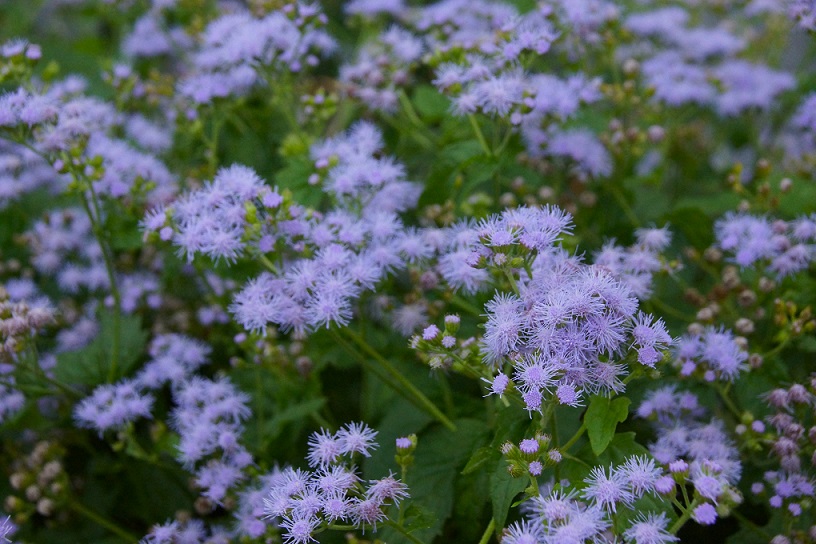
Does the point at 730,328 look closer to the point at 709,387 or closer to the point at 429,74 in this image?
the point at 709,387

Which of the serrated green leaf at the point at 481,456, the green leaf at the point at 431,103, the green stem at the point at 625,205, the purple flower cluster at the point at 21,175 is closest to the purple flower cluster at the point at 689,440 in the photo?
the serrated green leaf at the point at 481,456

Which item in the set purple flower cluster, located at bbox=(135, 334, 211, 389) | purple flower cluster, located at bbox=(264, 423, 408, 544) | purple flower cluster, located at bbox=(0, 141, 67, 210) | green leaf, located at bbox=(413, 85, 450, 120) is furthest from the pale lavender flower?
purple flower cluster, located at bbox=(0, 141, 67, 210)

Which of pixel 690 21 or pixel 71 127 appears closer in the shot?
pixel 71 127

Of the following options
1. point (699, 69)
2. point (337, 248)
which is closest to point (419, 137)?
point (337, 248)

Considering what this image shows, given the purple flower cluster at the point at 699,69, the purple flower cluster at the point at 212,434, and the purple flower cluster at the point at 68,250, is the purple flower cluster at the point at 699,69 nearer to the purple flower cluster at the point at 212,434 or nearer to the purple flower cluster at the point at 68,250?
the purple flower cluster at the point at 212,434

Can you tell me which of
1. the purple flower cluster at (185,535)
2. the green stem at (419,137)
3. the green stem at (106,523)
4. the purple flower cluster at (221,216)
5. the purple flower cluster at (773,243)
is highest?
the purple flower cluster at (221,216)

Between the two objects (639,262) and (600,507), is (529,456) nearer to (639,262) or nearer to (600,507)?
(600,507)

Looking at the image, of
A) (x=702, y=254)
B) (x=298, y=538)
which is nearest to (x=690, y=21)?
(x=702, y=254)
